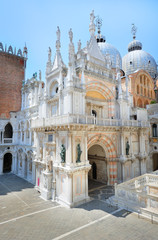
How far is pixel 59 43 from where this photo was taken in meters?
19.8

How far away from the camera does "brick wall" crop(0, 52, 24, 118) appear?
29938mm

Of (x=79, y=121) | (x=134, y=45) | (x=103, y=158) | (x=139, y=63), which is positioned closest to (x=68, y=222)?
(x=79, y=121)

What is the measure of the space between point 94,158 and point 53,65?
45.5ft

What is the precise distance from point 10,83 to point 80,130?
2212 cm

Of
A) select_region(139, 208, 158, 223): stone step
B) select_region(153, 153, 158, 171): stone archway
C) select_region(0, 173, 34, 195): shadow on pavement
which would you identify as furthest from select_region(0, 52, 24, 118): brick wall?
select_region(153, 153, 158, 171): stone archway

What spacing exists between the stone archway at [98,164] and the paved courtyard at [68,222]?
165 inches

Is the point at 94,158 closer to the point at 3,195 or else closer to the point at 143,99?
the point at 3,195

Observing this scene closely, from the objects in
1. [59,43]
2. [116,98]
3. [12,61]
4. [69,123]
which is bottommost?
[69,123]

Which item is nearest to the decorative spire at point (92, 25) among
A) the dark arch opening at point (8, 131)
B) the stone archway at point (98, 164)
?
the stone archway at point (98, 164)

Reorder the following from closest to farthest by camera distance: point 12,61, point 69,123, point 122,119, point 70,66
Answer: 1. point 69,123
2. point 70,66
3. point 122,119
4. point 12,61

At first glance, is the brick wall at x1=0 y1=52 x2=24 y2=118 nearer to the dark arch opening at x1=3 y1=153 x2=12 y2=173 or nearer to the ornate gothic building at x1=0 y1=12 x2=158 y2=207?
the ornate gothic building at x1=0 y1=12 x2=158 y2=207

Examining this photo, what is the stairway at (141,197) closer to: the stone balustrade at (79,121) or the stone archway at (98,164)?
the stone archway at (98,164)

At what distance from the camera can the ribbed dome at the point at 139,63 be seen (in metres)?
43.4

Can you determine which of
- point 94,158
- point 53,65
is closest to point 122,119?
point 94,158
